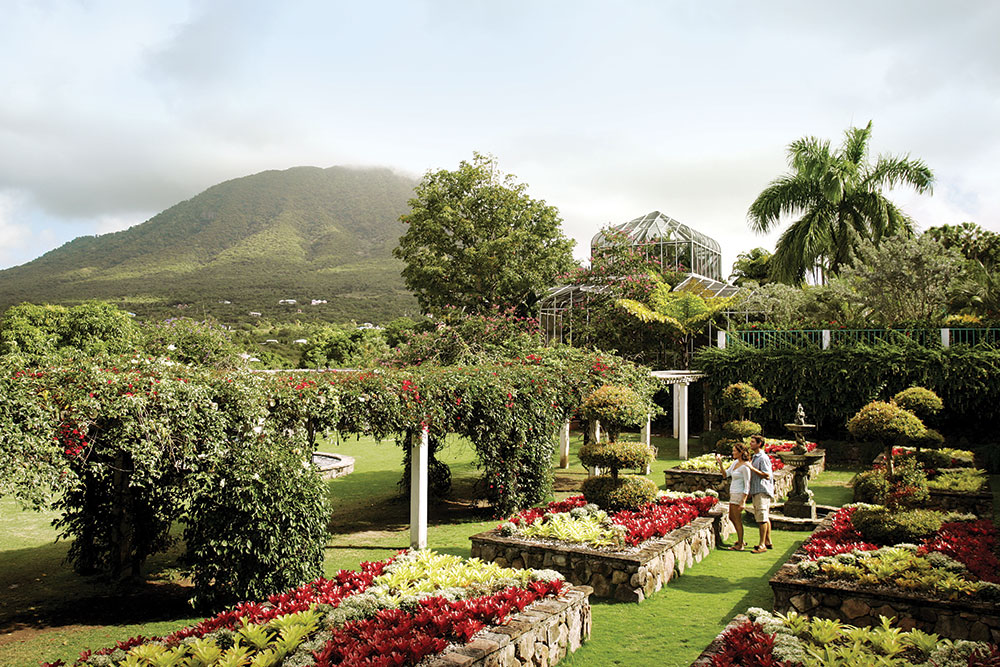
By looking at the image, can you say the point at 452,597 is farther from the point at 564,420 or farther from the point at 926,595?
the point at 564,420

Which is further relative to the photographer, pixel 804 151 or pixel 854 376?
pixel 804 151

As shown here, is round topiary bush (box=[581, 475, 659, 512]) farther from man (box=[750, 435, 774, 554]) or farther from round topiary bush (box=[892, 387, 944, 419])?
round topiary bush (box=[892, 387, 944, 419])

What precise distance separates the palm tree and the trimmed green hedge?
25.9 feet

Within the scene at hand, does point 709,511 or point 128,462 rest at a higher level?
point 128,462

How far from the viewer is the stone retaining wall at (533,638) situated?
471 cm

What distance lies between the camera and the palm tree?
80.6 feet

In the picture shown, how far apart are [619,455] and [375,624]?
4798mm

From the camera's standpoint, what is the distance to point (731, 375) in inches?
753

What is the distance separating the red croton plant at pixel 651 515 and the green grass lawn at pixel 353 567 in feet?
1.97

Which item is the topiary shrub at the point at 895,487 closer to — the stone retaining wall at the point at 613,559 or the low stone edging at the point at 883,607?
the stone retaining wall at the point at 613,559

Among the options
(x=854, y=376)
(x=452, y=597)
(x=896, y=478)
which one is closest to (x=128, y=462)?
(x=452, y=597)

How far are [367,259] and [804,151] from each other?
52.6m

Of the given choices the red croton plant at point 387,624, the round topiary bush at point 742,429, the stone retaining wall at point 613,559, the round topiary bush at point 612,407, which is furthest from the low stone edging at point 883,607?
the round topiary bush at point 742,429

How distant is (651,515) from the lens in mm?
9156
